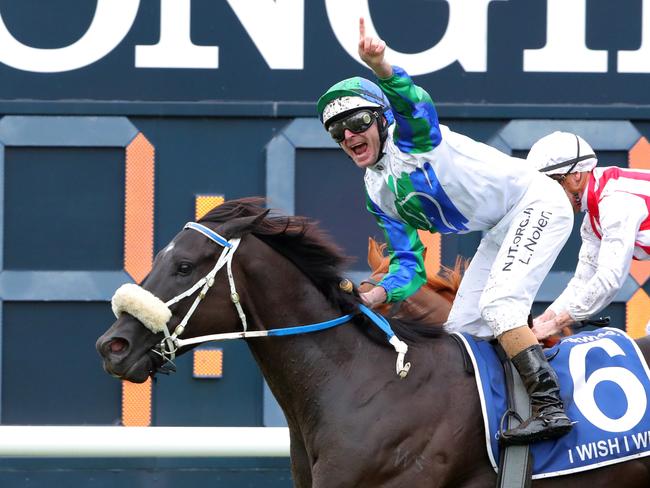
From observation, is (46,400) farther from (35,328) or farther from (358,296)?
(358,296)

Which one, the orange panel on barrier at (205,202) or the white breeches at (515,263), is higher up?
the orange panel on barrier at (205,202)

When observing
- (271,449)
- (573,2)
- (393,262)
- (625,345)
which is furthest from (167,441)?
(573,2)

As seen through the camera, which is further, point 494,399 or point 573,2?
point 573,2

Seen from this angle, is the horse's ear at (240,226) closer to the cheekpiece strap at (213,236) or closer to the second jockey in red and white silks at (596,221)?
the cheekpiece strap at (213,236)

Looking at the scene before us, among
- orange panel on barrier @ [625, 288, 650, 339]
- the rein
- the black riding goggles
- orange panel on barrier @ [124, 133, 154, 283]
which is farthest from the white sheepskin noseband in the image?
orange panel on barrier @ [625, 288, 650, 339]

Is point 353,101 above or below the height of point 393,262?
above

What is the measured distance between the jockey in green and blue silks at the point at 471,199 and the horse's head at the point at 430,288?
594mm

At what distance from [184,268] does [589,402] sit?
1.24 metres

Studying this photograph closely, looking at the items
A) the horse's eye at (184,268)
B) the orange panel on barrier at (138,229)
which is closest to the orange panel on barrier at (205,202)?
the orange panel on barrier at (138,229)

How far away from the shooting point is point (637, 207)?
381cm

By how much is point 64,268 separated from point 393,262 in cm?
140

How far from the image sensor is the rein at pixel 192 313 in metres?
3.37

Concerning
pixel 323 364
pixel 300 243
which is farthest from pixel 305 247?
pixel 323 364

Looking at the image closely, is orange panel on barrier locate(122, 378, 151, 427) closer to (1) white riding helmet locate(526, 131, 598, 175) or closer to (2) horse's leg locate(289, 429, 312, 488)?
(2) horse's leg locate(289, 429, 312, 488)
